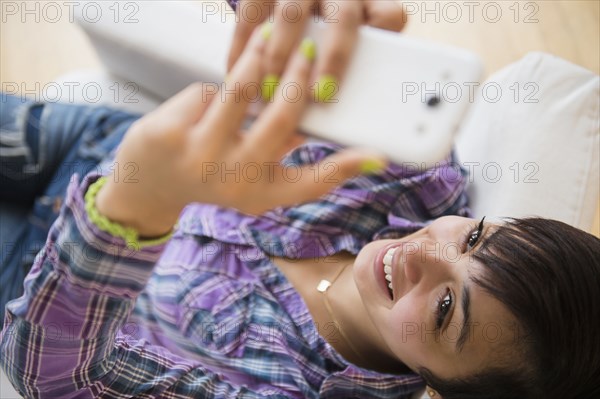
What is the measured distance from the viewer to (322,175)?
413mm

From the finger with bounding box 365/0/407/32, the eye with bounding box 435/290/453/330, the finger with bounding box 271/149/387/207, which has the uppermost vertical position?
the finger with bounding box 365/0/407/32

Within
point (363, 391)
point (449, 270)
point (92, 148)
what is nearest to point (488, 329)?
point (449, 270)

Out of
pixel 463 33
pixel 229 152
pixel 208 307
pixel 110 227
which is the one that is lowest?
pixel 208 307

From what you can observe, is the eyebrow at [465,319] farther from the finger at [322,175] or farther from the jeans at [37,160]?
the jeans at [37,160]

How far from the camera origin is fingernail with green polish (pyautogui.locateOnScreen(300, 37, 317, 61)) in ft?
1.47

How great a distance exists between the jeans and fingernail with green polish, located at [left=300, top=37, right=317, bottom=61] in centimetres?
48

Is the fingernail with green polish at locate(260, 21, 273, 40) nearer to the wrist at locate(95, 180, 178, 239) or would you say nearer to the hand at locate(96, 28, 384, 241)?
the hand at locate(96, 28, 384, 241)

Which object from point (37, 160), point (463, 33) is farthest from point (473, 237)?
point (463, 33)

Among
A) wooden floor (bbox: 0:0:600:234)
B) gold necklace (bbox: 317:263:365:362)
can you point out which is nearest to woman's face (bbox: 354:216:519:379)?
gold necklace (bbox: 317:263:365:362)

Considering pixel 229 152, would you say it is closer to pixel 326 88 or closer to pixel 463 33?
pixel 326 88

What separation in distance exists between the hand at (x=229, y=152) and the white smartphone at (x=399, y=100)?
4cm

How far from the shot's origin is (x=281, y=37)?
0.44m

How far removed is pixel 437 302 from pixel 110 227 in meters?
0.44

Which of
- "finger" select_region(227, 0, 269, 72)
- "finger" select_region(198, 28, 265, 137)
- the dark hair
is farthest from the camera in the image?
the dark hair
